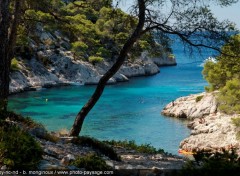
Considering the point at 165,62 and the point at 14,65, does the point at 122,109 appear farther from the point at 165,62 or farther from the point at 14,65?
the point at 165,62

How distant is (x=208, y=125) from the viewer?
146ft

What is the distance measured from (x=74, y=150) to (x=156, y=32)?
6083mm

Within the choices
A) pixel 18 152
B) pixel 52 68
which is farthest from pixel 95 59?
pixel 18 152

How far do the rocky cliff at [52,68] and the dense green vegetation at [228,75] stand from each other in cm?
2822

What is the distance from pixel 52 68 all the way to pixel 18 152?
67400 millimetres

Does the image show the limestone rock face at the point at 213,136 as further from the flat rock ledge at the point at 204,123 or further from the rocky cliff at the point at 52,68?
the rocky cliff at the point at 52,68

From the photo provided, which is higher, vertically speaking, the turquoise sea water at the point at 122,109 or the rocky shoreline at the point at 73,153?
the rocky shoreline at the point at 73,153

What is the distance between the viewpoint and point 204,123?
152ft

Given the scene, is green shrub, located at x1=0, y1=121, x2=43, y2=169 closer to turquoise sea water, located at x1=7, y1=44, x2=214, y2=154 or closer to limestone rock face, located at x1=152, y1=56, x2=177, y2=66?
turquoise sea water, located at x1=7, y1=44, x2=214, y2=154

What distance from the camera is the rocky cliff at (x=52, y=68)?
2598 inches

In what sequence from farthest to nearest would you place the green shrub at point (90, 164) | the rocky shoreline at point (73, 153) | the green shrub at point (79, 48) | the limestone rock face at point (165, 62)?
the limestone rock face at point (165, 62), the green shrub at point (79, 48), the rocky shoreline at point (73, 153), the green shrub at point (90, 164)

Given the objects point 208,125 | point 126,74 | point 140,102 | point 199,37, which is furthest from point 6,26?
point 126,74

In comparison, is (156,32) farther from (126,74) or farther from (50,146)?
(126,74)

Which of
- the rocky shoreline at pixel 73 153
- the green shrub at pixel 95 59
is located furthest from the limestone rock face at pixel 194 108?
the rocky shoreline at pixel 73 153
